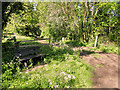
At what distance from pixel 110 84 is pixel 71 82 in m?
1.40

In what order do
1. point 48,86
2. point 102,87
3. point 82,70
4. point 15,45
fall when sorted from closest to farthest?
point 102,87 < point 48,86 < point 82,70 < point 15,45

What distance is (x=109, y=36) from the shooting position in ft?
36.7

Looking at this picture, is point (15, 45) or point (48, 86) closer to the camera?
point (48, 86)

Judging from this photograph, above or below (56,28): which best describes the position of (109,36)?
below

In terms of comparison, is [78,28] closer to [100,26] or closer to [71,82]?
[100,26]

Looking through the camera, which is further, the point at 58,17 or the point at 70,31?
the point at 70,31

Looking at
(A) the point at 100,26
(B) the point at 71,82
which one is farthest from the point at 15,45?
(A) the point at 100,26

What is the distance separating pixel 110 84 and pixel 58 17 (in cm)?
973

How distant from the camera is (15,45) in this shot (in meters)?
5.23

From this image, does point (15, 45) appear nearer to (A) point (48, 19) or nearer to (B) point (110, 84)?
(B) point (110, 84)

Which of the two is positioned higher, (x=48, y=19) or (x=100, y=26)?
(x=48, y=19)

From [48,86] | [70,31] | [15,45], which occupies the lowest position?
[48,86]

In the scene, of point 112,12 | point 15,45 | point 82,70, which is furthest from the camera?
point 112,12

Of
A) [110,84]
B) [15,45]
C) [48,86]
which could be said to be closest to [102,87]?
[110,84]
